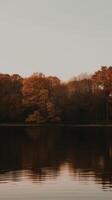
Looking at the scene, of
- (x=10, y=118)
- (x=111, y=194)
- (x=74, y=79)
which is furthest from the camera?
(x=74, y=79)

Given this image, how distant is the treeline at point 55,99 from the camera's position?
124 m

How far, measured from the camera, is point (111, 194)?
950 inches

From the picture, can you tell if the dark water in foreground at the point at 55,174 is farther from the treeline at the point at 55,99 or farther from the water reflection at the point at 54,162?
the treeline at the point at 55,99

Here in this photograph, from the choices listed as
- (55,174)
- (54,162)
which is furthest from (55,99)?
(55,174)

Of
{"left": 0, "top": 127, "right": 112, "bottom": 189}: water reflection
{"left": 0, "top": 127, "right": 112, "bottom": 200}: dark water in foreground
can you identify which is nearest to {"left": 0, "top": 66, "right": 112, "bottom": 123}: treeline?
{"left": 0, "top": 127, "right": 112, "bottom": 189}: water reflection

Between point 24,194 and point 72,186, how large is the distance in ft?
11.1

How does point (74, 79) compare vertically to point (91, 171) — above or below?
above

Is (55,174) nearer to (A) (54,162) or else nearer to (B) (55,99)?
(A) (54,162)

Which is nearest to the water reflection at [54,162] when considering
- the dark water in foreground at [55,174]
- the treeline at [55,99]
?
the dark water in foreground at [55,174]

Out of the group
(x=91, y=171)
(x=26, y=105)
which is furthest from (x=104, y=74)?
(x=91, y=171)

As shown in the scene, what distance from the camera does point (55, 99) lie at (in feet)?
426

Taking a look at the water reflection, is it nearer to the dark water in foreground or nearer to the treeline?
the dark water in foreground

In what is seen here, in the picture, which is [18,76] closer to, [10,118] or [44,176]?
[10,118]

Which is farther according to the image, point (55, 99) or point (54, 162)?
point (55, 99)
